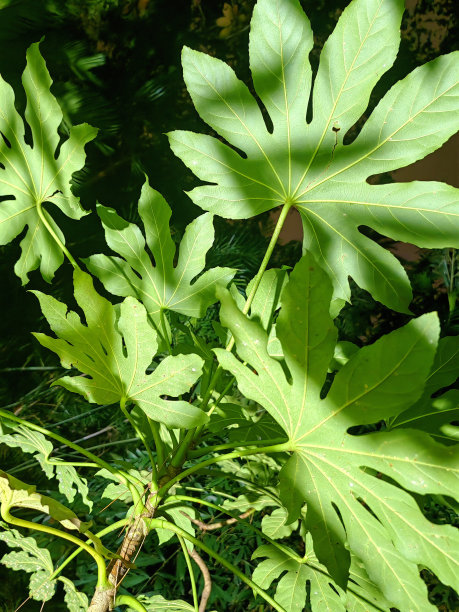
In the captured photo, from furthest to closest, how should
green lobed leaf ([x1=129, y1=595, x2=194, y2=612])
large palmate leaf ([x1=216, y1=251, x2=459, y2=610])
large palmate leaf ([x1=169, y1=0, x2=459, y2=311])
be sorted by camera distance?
green lobed leaf ([x1=129, y1=595, x2=194, y2=612])
large palmate leaf ([x1=169, y1=0, x2=459, y2=311])
large palmate leaf ([x1=216, y1=251, x2=459, y2=610])

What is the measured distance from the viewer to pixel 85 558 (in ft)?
3.38

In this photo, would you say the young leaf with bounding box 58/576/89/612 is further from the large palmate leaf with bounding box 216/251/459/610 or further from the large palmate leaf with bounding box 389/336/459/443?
the large palmate leaf with bounding box 389/336/459/443

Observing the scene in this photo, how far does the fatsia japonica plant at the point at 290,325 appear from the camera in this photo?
1.20 feet

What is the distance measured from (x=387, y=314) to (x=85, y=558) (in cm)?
82

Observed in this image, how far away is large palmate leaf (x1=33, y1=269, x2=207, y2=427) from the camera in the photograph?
41cm

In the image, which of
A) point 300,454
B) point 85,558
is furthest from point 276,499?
point 85,558

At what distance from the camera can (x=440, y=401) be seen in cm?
54

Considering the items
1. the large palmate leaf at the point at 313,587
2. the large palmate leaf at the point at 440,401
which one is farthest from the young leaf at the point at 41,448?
the large palmate leaf at the point at 440,401

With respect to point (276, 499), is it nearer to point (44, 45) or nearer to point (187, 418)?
point (187, 418)

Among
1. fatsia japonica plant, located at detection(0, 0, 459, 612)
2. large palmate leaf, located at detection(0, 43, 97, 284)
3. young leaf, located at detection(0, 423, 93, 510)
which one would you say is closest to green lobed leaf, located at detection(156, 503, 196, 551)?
fatsia japonica plant, located at detection(0, 0, 459, 612)

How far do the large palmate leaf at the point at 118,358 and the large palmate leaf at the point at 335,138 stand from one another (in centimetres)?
17

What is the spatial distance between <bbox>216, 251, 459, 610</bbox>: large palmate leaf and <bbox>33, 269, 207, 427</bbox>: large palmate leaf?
49 mm

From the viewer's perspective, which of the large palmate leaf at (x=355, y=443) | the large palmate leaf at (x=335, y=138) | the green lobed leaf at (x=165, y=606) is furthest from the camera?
the green lobed leaf at (x=165, y=606)

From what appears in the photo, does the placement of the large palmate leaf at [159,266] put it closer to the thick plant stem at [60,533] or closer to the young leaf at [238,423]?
the young leaf at [238,423]
